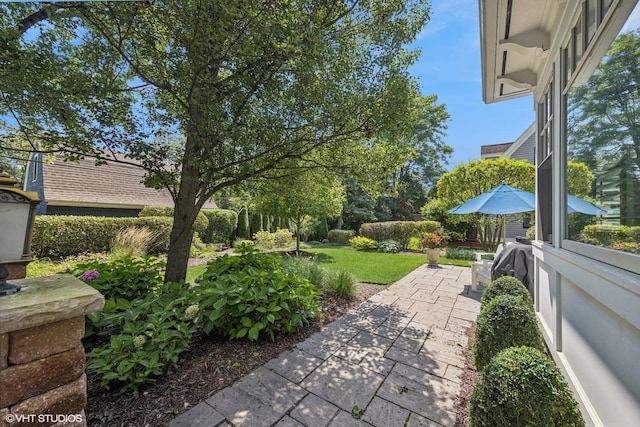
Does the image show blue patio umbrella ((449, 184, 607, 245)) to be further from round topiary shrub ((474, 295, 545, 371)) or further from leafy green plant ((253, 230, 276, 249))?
leafy green plant ((253, 230, 276, 249))

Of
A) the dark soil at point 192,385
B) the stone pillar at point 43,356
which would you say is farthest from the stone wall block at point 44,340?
the dark soil at point 192,385

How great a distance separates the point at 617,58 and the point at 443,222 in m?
12.8

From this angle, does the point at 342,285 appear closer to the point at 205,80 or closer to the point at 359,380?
the point at 359,380

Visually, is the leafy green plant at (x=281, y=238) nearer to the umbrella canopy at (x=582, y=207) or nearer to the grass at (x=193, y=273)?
the grass at (x=193, y=273)

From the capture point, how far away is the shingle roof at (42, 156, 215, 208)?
9.69 meters

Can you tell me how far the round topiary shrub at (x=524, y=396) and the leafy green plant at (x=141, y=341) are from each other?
7.03ft

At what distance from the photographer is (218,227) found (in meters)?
11.5

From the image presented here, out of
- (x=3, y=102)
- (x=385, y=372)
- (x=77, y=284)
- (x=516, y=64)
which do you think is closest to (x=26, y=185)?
(x=3, y=102)

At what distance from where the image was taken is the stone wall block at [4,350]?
92cm

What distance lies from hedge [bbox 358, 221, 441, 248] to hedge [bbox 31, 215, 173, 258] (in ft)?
28.6

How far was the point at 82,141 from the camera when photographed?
2.88 metres

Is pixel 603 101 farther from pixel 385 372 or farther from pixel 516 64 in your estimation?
pixel 516 64

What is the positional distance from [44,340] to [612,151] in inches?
104

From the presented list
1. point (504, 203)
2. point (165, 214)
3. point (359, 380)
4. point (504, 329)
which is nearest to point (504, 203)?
point (504, 203)
